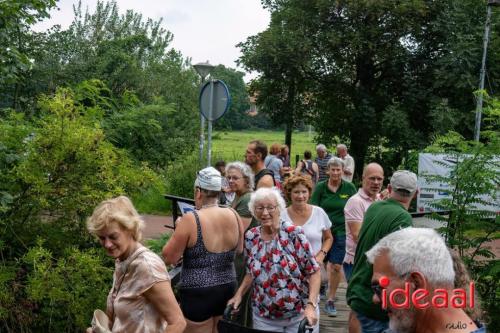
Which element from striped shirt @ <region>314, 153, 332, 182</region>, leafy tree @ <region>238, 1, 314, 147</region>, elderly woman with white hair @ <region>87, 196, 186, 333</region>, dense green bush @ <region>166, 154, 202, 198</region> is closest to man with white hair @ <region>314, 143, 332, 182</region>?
striped shirt @ <region>314, 153, 332, 182</region>

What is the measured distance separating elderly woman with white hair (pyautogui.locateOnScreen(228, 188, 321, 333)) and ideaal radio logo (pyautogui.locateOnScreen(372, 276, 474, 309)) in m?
2.15

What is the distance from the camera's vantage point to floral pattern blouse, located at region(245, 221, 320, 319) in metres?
4.51

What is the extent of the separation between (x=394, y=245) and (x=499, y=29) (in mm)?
17715

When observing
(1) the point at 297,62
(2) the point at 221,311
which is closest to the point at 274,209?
(2) the point at 221,311

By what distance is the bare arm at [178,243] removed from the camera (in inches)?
171

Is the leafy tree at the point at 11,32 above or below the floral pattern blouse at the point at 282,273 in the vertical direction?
above

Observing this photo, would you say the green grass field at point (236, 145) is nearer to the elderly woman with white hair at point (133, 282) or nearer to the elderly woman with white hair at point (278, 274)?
the elderly woman with white hair at point (278, 274)

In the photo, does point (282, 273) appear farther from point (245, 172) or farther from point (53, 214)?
point (53, 214)

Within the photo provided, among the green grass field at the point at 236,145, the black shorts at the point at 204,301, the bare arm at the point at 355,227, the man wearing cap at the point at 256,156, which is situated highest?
the man wearing cap at the point at 256,156

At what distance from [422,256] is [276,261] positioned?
7.73 ft

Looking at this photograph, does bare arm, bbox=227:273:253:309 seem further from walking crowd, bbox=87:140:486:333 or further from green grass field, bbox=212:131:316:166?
green grass field, bbox=212:131:316:166

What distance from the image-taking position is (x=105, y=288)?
540cm

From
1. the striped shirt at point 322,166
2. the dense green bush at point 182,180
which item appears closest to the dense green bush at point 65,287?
the dense green bush at point 182,180

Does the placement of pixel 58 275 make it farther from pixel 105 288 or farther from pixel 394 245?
pixel 394 245
